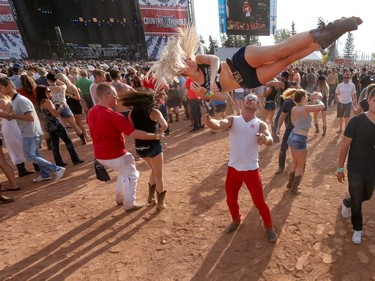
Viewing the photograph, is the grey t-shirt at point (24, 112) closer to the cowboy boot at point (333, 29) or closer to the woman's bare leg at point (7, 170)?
the woman's bare leg at point (7, 170)

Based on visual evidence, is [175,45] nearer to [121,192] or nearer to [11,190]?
[121,192]

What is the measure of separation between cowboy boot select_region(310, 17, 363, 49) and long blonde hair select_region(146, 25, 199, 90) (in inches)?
60.5

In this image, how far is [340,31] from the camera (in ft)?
8.91

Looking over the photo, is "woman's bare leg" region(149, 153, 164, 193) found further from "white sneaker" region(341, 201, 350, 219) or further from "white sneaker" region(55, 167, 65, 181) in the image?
"white sneaker" region(341, 201, 350, 219)

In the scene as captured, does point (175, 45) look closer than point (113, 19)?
Yes

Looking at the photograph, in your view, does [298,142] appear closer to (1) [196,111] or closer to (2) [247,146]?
(2) [247,146]

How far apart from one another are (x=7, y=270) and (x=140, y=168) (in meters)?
3.53

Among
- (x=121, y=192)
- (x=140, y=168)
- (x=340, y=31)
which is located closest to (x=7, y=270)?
(x=121, y=192)

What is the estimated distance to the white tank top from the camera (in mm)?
3381

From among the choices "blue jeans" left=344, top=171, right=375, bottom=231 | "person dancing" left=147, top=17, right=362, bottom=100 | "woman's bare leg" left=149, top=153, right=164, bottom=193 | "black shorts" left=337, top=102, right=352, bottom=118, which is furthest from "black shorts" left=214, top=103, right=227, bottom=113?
"blue jeans" left=344, top=171, right=375, bottom=231

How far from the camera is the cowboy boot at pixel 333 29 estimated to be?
269 cm

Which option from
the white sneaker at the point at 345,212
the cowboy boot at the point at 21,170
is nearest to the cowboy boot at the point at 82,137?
the cowboy boot at the point at 21,170

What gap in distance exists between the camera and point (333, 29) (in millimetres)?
2688

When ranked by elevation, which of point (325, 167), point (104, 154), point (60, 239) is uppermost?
point (104, 154)
